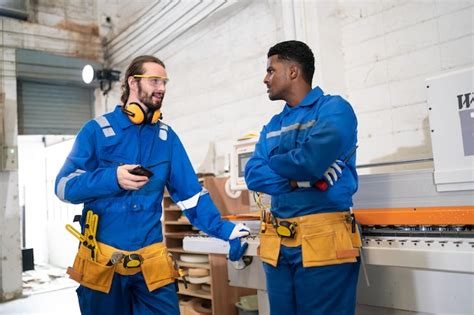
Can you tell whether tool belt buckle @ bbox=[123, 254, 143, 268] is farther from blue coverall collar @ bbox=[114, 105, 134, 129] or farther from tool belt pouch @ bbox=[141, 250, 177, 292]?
blue coverall collar @ bbox=[114, 105, 134, 129]

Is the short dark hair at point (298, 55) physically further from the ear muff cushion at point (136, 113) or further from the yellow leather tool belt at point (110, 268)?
the yellow leather tool belt at point (110, 268)

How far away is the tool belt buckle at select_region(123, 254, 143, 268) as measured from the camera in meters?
1.44

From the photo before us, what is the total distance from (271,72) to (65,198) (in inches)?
35.3

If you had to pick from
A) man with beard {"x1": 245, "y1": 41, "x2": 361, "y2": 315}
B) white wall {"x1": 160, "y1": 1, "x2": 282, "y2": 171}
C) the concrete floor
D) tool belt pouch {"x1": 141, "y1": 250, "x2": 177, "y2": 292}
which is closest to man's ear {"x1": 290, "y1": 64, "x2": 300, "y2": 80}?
man with beard {"x1": 245, "y1": 41, "x2": 361, "y2": 315}

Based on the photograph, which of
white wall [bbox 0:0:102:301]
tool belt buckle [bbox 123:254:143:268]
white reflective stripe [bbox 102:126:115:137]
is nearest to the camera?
tool belt buckle [bbox 123:254:143:268]

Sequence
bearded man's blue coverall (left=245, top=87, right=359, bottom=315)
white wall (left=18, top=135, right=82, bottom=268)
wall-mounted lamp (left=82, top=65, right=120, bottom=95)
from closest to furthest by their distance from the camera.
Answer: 1. bearded man's blue coverall (left=245, top=87, right=359, bottom=315)
2. wall-mounted lamp (left=82, top=65, right=120, bottom=95)
3. white wall (left=18, top=135, right=82, bottom=268)

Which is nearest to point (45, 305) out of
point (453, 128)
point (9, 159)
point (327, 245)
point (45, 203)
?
point (9, 159)

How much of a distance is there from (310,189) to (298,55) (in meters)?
0.52

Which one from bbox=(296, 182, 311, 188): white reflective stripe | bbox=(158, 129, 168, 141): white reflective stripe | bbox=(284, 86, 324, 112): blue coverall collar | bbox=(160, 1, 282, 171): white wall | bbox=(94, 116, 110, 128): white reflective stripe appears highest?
bbox=(160, 1, 282, 171): white wall

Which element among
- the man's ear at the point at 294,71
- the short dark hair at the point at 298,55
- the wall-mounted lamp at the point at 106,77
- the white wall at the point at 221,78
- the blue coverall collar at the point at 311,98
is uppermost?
the wall-mounted lamp at the point at 106,77

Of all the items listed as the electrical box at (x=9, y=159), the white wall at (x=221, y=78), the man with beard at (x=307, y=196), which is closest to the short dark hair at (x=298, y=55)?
the man with beard at (x=307, y=196)

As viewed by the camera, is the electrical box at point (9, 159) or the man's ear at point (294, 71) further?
the electrical box at point (9, 159)

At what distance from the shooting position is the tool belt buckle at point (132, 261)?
144cm

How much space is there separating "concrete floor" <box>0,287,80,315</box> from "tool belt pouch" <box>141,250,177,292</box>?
2741 mm
